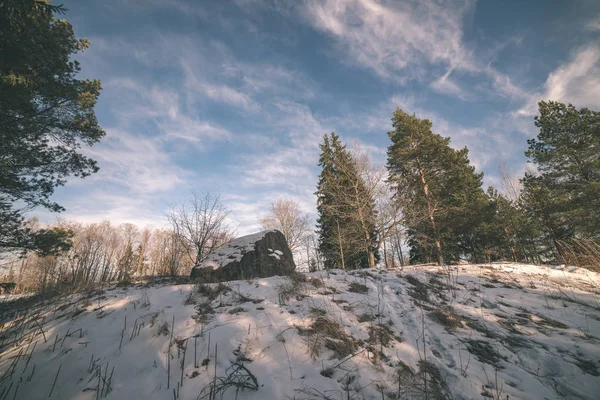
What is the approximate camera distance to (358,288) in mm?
4555

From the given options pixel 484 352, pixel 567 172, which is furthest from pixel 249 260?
pixel 567 172

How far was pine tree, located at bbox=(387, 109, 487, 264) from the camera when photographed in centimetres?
1465

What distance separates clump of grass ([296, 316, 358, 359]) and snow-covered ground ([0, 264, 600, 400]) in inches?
0.6

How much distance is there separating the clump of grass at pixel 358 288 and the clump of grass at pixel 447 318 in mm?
1230

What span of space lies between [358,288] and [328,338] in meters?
2.06

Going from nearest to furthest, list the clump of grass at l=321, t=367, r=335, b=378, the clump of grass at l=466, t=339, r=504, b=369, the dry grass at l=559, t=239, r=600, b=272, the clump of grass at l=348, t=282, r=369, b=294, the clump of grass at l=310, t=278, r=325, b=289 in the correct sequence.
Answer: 1. the clump of grass at l=321, t=367, r=335, b=378
2. the clump of grass at l=466, t=339, r=504, b=369
3. the clump of grass at l=348, t=282, r=369, b=294
4. the clump of grass at l=310, t=278, r=325, b=289
5. the dry grass at l=559, t=239, r=600, b=272

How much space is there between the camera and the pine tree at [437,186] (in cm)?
1465

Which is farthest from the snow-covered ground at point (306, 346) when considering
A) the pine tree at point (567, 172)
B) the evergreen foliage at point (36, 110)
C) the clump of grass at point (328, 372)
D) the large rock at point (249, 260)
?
the pine tree at point (567, 172)

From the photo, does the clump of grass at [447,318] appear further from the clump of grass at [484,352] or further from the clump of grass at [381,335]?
the clump of grass at [381,335]

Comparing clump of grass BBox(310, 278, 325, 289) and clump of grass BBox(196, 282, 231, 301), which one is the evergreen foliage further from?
clump of grass BBox(310, 278, 325, 289)

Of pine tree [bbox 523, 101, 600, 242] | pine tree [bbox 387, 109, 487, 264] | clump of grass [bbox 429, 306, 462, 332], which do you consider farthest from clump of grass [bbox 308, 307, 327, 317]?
pine tree [bbox 523, 101, 600, 242]

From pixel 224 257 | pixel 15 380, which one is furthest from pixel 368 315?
pixel 224 257

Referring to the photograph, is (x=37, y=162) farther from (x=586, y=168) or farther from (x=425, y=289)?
(x=586, y=168)

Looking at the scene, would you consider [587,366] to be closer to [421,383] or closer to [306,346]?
[421,383]
